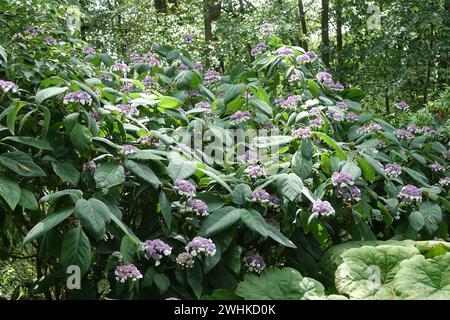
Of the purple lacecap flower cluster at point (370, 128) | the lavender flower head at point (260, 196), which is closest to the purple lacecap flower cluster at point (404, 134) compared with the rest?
the purple lacecap flower cluster at point (370, 128)

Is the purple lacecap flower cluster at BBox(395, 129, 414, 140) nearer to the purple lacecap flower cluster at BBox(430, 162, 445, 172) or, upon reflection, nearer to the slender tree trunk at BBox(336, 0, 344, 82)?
the purple lacecap flower cluster at BBox(430, 162, 445, 172)

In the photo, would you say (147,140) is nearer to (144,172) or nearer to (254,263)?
(144,172)

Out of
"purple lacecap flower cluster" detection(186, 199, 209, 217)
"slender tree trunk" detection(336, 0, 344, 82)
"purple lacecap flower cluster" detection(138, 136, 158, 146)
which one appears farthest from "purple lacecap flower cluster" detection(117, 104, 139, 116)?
"slender tree trunk" detection(336, 0, 344, 82)

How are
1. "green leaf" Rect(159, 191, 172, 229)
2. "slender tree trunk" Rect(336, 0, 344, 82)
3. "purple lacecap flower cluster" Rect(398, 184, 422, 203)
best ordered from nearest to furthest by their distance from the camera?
"green leaf" Rect(159, 191, 172, 229) < "purple lacecap flower cluster" Rect(398, 184, 422, 203) < "slender tree trunk" Rect(336, 0, 344, 82)

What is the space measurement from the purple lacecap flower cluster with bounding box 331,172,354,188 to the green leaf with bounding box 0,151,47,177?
3.40ft

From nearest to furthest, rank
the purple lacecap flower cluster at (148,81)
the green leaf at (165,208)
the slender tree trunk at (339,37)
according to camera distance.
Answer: the green leaf at (165,208) → the purple lacecap flower cluster at (148,81) → the slender tree trunk at (339,37)

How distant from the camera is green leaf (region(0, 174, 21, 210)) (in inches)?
68.6

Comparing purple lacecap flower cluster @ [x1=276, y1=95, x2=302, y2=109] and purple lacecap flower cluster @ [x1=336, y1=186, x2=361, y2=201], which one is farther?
purple lacecap flower cluster @ [x1=276, y1=95, x2=302, y2=109]

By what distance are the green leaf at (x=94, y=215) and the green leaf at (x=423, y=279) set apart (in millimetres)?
930

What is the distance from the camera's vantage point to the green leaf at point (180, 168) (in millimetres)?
1914

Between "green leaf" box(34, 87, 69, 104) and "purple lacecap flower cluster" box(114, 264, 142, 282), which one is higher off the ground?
"green leaf" box(34, 87, 69, 104)

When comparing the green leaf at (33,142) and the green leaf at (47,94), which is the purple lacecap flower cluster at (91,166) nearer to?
the green leaf at (33,142)

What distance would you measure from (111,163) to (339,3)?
4281 mm

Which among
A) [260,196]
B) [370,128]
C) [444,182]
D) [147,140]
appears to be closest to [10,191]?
[147,140]
